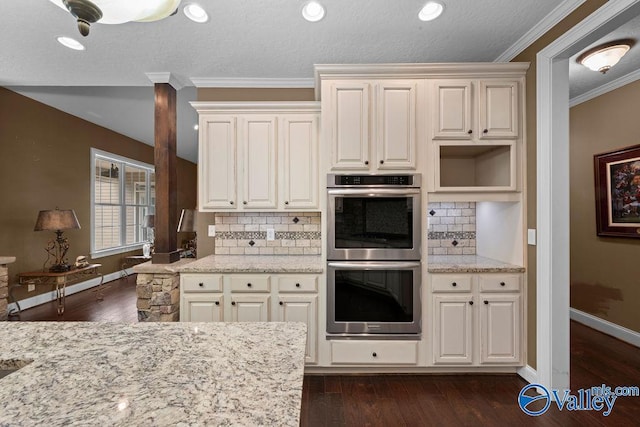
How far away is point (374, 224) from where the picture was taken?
7.79 feet

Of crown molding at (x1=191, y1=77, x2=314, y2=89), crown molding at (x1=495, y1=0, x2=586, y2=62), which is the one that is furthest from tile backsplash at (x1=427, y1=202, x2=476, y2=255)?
crown molding at (x1=191, y1=77, x2=314, y2=89)

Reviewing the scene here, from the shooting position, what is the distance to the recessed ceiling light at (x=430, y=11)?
1.98m

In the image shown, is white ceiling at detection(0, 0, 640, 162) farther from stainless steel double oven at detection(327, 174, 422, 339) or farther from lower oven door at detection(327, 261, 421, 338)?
lower oven door at detection(327, 261, 421, 338)

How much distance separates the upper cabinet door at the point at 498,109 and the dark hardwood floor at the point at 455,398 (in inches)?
78.0

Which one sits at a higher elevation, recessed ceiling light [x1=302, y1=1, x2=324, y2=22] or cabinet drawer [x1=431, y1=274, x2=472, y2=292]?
recessed ceiling light [x1=302, y1=1, x2=324, y2=22]

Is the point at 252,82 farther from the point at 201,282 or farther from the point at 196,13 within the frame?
the point at 201,282

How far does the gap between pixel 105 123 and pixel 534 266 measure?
660 cm

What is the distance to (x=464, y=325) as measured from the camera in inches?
92.3

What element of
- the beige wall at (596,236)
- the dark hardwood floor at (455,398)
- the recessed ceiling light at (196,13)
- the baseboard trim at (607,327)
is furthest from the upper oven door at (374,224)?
the baseboard trim at (607,327)

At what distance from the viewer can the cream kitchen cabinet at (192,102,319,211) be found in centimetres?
272

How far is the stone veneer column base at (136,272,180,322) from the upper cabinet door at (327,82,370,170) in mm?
1692

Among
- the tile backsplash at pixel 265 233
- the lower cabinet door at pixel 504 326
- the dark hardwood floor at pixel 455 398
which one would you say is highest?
the tile backsplash at pixel 265 233

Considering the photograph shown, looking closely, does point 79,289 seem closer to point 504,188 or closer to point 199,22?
point 199,22

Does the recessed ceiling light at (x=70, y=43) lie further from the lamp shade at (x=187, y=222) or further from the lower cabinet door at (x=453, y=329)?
the lower cabinet door at (x=453, y=329)
